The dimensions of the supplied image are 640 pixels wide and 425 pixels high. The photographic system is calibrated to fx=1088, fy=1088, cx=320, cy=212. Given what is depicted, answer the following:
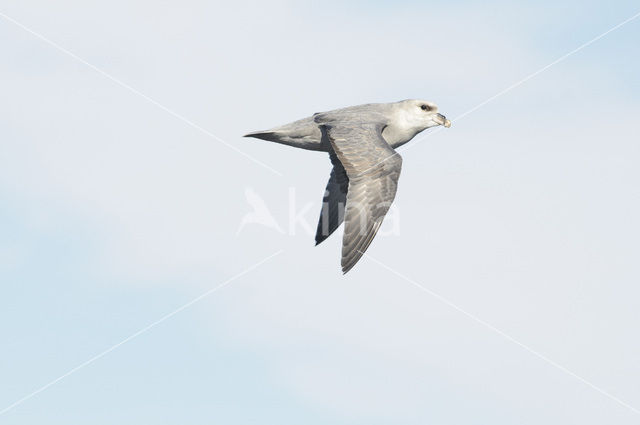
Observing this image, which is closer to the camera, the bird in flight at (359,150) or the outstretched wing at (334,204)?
the bird in flight at (359,150)

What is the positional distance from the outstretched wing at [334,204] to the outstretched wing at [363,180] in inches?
85.8

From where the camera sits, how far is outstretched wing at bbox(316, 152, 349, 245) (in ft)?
67.5

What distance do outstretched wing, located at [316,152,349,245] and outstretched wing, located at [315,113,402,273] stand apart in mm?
2179

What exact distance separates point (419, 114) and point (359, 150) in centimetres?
304

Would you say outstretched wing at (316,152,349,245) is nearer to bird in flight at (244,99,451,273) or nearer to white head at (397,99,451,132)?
bird in flight at (244,99,451,273)

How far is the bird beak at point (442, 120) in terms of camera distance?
68.0 ft

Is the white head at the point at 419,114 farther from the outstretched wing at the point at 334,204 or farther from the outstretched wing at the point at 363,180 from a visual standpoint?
the outstretched wing at the point at 363,180

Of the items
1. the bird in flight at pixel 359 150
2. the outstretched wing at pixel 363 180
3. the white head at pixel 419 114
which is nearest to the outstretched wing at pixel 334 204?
the bird in flight at pixel 359 150

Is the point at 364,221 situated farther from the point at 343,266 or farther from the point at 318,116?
the point at 318,116

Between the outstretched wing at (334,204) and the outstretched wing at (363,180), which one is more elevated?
the outstretched wing at (363,180)

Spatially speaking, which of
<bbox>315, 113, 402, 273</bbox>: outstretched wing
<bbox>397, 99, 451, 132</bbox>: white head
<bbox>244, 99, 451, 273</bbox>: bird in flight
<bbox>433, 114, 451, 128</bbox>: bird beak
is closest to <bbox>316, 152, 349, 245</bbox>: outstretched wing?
<bbox>244, 99, 451, 273</bbox>: bird in flight

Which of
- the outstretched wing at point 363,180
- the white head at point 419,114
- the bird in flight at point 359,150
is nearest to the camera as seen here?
the outstretched wing at point 363,180

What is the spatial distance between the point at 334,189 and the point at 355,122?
2200 mm

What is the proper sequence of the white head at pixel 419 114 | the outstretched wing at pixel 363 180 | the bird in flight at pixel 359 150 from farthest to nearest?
the white head at pixel 419 114 < the bird in flight at pixel 359 150 < the outstretched wing at pixel 363 180
